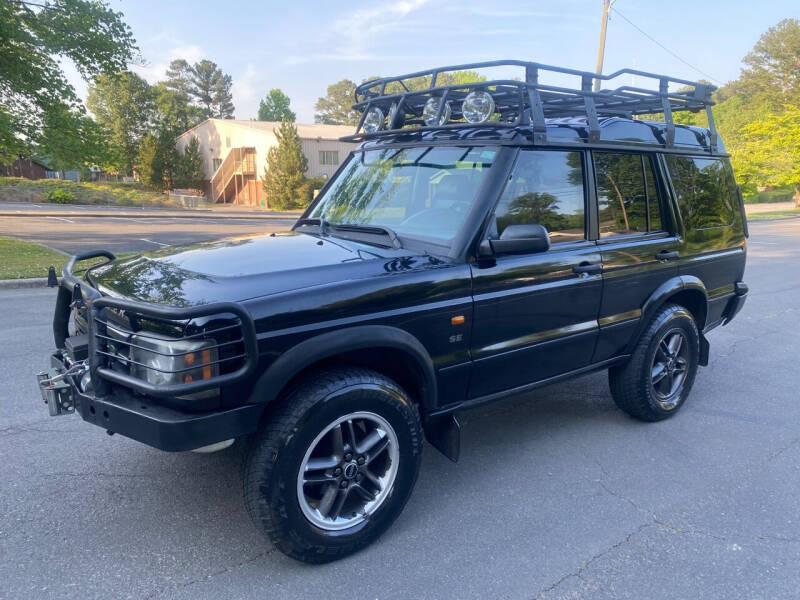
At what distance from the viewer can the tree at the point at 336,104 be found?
83750mm

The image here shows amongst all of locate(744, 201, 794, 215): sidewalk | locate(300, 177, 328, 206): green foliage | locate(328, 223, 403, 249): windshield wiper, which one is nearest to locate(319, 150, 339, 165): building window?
locate(300, 177, 328, 206): green foliage

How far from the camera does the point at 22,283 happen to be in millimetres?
9305

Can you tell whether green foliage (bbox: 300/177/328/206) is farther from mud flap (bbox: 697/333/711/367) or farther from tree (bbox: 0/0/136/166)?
mud flap (bbox: 697/333/711/367)

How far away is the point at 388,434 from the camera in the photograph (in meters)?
2.92

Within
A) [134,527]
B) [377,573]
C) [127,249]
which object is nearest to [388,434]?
[377,573]

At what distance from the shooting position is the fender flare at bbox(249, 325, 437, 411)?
2500 millimetres

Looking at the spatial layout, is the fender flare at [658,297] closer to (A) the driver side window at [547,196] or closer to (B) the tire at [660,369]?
(B) the tire at [660,369]

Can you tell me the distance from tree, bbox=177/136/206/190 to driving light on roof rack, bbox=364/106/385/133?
47480 mm

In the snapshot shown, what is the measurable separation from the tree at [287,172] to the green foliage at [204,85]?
157 ft

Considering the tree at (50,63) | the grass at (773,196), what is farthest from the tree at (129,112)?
the grass at (773,196)

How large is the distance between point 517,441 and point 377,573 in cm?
169

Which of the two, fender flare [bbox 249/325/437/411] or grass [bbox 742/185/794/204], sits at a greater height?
grass [bbox 742/185/794/204]

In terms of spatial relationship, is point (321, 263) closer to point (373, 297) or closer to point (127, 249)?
point (373, 297)

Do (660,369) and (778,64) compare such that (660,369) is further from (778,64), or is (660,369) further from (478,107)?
(778,64)
